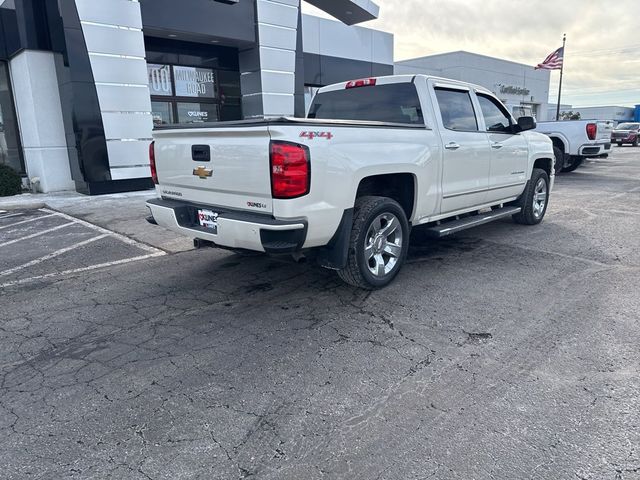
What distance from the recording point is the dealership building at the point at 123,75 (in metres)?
11.4

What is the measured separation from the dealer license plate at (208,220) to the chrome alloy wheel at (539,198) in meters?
5.44

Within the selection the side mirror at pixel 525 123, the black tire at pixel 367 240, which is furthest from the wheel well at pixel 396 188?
the side mirror at pixel 525 123

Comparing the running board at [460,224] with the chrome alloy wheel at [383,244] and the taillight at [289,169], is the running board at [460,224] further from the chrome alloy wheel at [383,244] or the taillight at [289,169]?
the taillight at [289,169]

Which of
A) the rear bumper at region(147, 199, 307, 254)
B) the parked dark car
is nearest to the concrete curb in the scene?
the rear bumper at region(147, 199, 307, 254)

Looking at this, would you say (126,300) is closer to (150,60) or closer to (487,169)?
(487,169)

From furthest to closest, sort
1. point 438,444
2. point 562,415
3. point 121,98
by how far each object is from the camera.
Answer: point 121,98, point 562,415, point 438,444

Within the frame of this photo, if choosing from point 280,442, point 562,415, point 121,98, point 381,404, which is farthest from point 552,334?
point 121,98

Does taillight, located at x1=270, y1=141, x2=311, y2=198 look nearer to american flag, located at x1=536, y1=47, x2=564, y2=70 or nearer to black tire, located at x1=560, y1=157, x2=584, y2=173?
black tire, located at x1=560, y1=157, x2=584, y2=173

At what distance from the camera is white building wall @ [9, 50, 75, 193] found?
11.9 meters

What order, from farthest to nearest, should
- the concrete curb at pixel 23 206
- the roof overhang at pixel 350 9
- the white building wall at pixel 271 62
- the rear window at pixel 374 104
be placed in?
the roof overhang at pixel 350 9, the white building wall at pixel 271 62, the concrete curb at pixel 23 206, the rear window at pixel 374 104

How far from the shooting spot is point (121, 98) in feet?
38.4

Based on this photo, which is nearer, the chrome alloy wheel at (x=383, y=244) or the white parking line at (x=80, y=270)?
the chrome alloy wheel at (x=383, y=244)

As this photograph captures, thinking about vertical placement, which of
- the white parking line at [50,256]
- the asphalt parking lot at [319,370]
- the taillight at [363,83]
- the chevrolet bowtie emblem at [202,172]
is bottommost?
the asphalt parking lot at [319,370]

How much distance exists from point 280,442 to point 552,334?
7.91 feet
